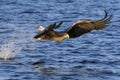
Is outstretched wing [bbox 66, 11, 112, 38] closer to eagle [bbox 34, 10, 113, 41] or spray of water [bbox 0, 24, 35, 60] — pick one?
eagle [bbox 34, 10, 113, 41]

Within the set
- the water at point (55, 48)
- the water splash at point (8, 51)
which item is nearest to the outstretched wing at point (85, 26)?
the water at point (55, 48)

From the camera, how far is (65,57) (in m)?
17.9

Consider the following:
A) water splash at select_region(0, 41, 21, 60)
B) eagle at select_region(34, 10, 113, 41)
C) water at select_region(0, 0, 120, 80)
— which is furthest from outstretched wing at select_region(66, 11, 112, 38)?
water splash at select_region(0, 41, 21, 60)

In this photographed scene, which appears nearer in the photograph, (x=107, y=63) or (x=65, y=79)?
(x=65, y=79)

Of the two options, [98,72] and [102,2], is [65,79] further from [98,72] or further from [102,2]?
[102,2]

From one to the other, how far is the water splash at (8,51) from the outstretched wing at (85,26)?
101 inches

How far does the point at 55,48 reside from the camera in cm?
1928

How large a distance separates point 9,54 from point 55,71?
2337 millimetres

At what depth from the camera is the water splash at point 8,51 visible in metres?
17.5

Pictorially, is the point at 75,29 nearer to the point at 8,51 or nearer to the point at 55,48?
the point at 8,51

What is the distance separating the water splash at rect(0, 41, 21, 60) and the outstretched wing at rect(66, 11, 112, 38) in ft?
Answer: 8.40

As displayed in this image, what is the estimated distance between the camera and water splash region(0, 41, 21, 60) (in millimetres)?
17500

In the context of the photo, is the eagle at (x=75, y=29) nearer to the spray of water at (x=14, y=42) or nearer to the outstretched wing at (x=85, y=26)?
the outstretched wing at (x=85, y=26)

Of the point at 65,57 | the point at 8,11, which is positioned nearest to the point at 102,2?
the point at 8,11
